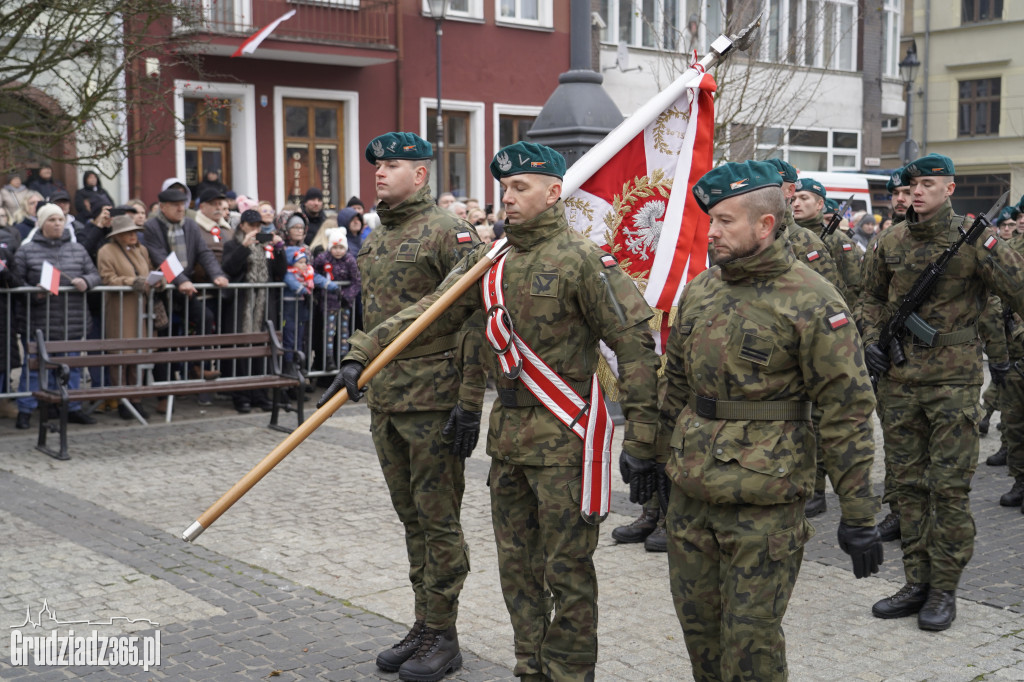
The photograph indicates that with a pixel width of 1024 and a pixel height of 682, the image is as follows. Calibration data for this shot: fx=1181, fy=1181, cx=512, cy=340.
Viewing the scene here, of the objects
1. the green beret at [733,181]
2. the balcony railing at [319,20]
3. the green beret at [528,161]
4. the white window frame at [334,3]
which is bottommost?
the green beret at [733,181]

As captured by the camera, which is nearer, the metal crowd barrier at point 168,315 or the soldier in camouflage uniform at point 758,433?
the soldier in camouflage uniform at point 758,433

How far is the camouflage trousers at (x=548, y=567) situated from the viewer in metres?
4.44

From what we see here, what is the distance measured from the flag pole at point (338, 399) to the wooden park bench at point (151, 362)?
18.3 ft

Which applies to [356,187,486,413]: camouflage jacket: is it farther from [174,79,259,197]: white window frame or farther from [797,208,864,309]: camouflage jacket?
[174,79,259,197]: white window frame

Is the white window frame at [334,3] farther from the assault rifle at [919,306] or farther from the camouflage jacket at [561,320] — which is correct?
the camouflage jacket at [561,320]

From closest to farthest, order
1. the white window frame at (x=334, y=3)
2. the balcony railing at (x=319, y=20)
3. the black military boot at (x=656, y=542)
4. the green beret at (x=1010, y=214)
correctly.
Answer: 1. the black military boot at (x=656, y=542)
2. the green beret at (x=1010, y=214)
3. the balcony railing at (x=319, y=20)
4. the white window frame at (x=334, y=3)

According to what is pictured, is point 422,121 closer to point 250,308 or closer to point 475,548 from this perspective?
point 250,308

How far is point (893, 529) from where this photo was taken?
24.8ft

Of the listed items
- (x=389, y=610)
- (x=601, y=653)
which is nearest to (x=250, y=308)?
(x=389, y=610)

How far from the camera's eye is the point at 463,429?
5.03 m

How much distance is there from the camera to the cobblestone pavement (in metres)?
5.29

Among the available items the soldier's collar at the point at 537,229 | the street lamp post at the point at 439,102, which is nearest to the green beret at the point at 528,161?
the soldier's collar at the point at 537,229

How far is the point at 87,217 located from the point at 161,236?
3.73 m

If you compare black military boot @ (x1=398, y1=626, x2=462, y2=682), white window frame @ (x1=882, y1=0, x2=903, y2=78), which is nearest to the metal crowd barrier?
black military boot @ (x1=398, y1=626, x2=462, y2=682)
